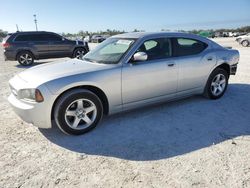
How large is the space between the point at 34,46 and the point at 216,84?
9672mm

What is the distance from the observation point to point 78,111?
152 inches

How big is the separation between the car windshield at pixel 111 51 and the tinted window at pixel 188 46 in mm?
1005

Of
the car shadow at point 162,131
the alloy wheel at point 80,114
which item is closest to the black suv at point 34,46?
the car shadow at point 162,131

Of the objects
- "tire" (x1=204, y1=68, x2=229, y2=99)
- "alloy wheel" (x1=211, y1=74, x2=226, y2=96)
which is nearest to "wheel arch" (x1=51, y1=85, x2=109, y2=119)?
"tire" (x1=204, y1=68, x2=229, y2=99)

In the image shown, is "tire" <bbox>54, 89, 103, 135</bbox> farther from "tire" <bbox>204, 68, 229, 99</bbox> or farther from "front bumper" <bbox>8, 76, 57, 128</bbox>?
"tire" <bbox>204, 68, 229, 99</bbox>

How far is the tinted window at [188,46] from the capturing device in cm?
486

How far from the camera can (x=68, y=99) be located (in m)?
3.68

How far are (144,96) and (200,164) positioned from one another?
1705mm

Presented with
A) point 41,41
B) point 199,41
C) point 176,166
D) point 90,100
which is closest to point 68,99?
point 90,100

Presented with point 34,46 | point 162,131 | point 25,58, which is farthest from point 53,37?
point 162,131

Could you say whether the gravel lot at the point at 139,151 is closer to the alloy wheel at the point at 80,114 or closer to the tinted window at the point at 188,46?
the alloy wheel at the point at 80,114

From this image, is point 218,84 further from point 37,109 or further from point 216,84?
point 37,109

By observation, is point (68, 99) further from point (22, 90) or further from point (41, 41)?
point (41, 41)

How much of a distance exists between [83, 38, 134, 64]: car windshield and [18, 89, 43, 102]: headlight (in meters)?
1.29
